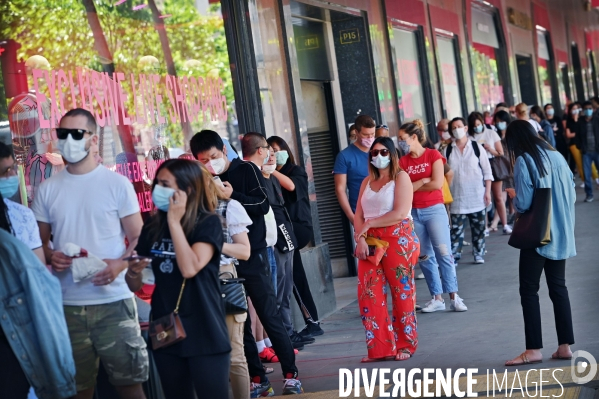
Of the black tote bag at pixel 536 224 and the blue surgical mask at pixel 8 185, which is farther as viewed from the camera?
the black tote bag at pixel 536 224

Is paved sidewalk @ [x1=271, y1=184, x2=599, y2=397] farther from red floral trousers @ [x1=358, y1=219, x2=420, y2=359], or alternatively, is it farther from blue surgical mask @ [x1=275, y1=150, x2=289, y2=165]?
blue surgical mask @ [x1=275, y1=150, x2=289, y2=165]

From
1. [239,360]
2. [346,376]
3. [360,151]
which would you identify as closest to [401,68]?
[360,151]

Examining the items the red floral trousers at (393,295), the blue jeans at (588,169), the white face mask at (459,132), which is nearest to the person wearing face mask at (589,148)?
the blue jeans at (588,169)

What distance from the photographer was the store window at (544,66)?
29.4 metres

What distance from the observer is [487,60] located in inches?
885

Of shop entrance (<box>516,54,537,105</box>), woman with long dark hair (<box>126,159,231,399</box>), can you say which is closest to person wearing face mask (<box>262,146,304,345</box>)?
woman with long dark hair (<box>126,159,231,399</box>)

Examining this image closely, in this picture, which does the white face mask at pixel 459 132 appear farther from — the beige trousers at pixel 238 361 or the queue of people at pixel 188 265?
the beige trousers at pixel 238 361

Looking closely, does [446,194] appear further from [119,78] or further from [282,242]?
[119,78]

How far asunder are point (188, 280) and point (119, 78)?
3.37 metres

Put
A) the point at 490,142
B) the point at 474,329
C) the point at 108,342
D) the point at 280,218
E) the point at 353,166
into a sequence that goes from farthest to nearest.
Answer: the point at 490,142, the point at 353,166, the point at 474,329, the point at 280,218, the point at 108,342

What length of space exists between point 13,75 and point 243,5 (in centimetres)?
346

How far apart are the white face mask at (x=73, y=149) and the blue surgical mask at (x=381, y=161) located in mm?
2977

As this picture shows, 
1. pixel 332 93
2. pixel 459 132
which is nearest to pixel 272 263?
pixel 459 132

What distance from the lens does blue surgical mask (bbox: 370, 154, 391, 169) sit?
292 inches
